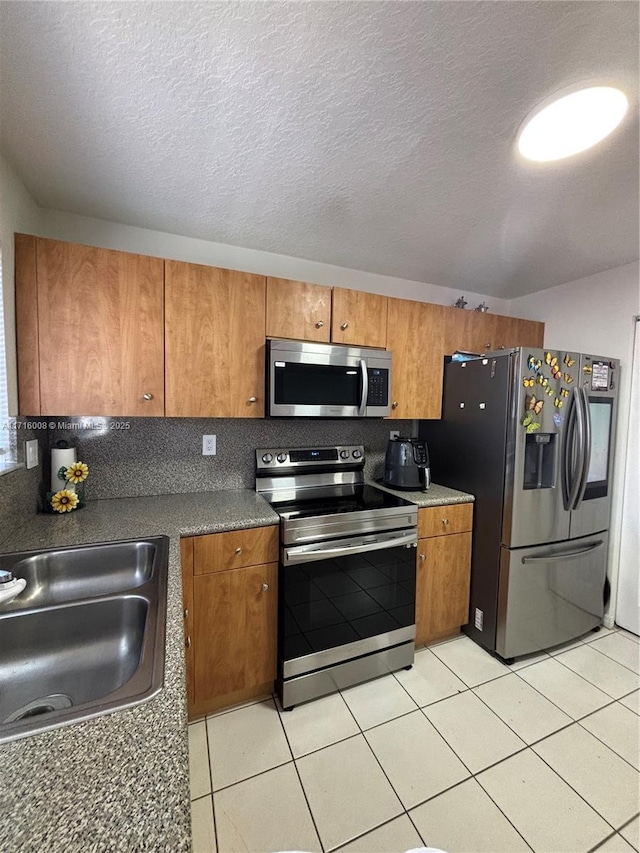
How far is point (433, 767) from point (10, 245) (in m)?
2.68

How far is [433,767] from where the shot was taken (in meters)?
1.38

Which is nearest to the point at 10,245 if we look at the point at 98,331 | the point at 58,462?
the point at 98,331

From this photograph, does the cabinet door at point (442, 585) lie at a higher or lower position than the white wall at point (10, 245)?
lower

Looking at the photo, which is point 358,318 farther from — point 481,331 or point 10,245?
point 10,245

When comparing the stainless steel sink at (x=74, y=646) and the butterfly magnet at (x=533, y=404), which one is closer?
the stainless steel sink at (x=74, y=646)

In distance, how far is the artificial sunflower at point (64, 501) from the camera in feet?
5.13

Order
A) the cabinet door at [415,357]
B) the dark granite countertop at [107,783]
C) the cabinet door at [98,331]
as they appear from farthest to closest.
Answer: the cabinet door at [415,357] → the cabinet door at [98,331] → the dark granite countertop at [107,783]

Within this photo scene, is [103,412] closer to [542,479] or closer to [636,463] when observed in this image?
[542,479]

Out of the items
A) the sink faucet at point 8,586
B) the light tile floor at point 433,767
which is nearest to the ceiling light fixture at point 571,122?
the sink faucet at point 8,586

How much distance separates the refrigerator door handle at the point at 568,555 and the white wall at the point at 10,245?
2.62 metres

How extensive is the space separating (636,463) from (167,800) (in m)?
2.88

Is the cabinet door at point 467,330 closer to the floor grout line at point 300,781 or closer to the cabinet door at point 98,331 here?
the cabinet door at point 98,331

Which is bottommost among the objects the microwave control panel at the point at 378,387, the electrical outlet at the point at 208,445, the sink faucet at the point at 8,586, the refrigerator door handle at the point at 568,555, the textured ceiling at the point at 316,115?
the refrigerator door handle at the point at 568,555

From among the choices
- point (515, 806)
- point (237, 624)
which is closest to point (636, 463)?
point (515, 806)
